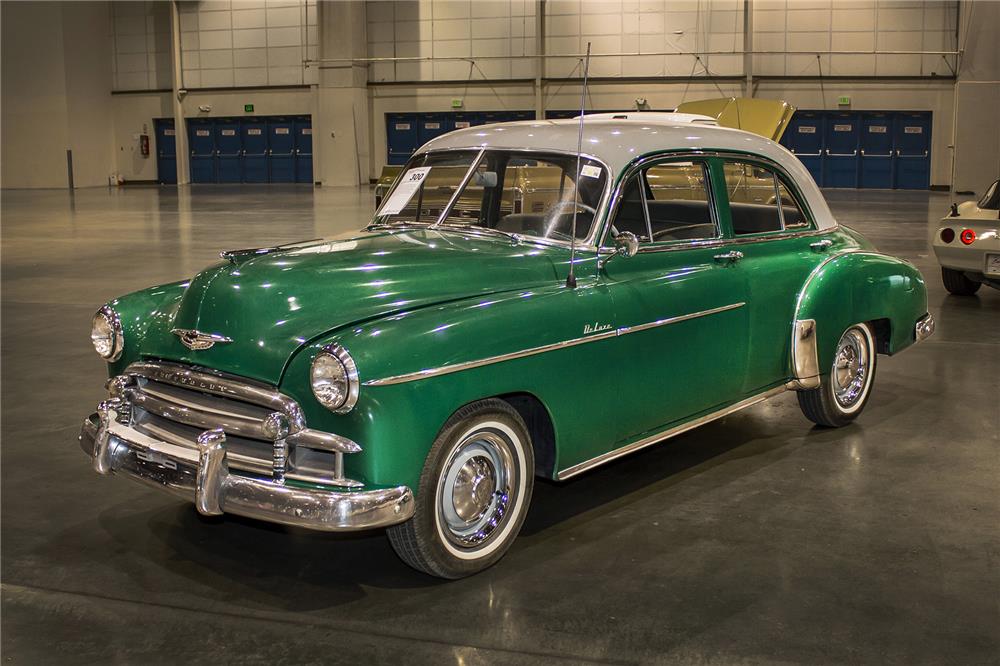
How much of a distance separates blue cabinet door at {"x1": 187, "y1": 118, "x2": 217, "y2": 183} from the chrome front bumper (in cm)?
3608

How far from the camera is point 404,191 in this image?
5.33 m

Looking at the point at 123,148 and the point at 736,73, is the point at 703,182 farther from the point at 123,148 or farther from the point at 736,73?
the point at 123,148

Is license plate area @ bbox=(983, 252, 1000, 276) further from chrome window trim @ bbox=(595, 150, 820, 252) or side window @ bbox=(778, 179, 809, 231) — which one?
side window @ bbox=(778, 179, 809, 231)

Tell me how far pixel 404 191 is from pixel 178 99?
115ft

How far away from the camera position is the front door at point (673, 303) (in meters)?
4.50

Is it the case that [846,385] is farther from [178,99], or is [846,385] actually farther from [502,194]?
[178,99]

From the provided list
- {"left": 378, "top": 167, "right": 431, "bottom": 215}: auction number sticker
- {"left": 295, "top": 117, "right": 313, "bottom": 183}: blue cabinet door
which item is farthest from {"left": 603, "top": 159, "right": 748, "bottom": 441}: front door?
{"left": 295, "top": 117, "right": 313, "bottom": 183}: blue cabinet door

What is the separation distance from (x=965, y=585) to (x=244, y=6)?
3625cm

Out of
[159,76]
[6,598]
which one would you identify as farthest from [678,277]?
[159,76]

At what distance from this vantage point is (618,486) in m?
5.00

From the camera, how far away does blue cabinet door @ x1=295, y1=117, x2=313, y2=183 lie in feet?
122

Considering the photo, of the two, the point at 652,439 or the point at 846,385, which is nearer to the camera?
the point at 652,439

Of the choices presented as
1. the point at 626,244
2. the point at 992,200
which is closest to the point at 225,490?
the point at 626,244

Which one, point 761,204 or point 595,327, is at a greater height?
point 761,204
